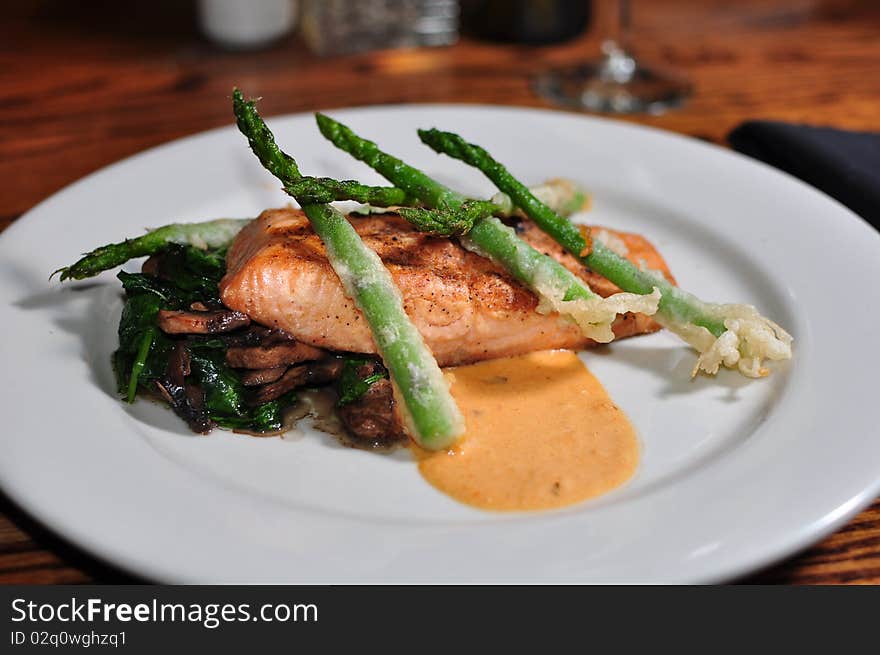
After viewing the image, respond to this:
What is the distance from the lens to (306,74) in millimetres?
6371

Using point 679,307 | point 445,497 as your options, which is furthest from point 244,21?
point 445,497

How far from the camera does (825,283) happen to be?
147 inches

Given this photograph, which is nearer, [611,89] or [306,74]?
[611,89]

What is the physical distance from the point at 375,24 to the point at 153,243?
3.45 m

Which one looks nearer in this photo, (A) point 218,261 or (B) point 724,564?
(B) point 724,564

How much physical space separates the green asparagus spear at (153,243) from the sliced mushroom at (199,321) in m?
0.35

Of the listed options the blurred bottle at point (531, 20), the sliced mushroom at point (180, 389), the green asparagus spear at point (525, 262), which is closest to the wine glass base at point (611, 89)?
the blurred bottle at point (531, 20)

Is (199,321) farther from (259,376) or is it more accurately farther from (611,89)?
(611,89)

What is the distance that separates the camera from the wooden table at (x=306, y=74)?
553 cm

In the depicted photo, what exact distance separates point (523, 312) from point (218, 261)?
3.69 feet

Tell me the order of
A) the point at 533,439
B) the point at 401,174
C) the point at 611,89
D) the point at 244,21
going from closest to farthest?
the point at 533,439 → the point at 401,174 → the point at 611,89 → the point at 244,21

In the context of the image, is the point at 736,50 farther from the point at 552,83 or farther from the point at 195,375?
the point at 195,375

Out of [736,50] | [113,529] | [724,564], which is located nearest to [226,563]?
[113,529]

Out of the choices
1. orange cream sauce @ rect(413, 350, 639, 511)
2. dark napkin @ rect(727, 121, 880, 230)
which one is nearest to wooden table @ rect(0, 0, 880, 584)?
dark napkin @ rect(727, 121, 880, 230)
